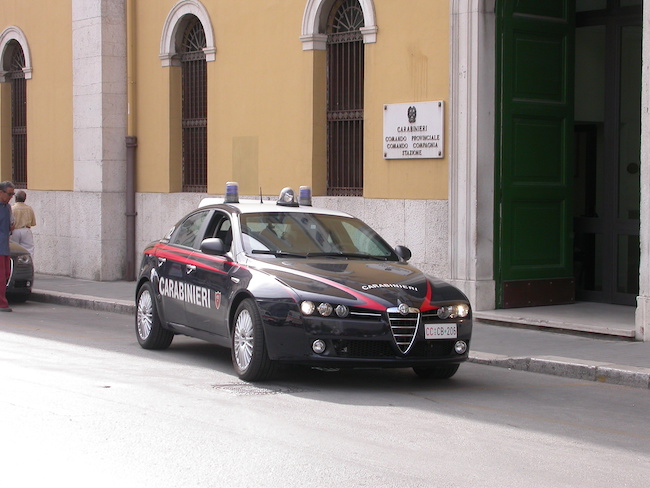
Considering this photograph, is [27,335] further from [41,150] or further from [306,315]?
[41,150]

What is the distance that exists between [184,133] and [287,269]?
418 inches

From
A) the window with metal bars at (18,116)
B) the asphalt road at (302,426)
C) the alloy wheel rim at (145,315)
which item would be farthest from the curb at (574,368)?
the window with metal bars at (18,116)

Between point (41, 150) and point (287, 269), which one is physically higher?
point (41, 150)

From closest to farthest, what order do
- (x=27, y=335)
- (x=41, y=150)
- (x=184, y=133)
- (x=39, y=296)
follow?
1. (x=27, y=335)
2. (x=39, y=296)
3. (x=184, y=133)
4. (x=41, y=150)

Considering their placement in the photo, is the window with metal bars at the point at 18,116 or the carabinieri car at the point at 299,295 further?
the window with metal bars at the point at 18,116

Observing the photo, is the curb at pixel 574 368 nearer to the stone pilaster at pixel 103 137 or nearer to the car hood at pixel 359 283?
the car hood at pixel 359 283

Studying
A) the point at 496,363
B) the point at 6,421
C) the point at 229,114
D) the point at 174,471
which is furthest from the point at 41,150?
the point at 174,471

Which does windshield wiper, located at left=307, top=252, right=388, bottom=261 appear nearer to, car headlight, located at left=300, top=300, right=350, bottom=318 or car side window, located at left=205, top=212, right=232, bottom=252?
car side window, located at left=205, top=212, right=232, bottom=252

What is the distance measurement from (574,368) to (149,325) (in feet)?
14.1

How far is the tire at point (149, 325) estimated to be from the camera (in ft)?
38.3

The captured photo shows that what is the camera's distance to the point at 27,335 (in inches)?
515

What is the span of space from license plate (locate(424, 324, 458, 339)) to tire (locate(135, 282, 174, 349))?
3289 mm

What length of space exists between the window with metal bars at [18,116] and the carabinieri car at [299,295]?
1329 cm

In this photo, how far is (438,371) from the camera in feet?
33.2
